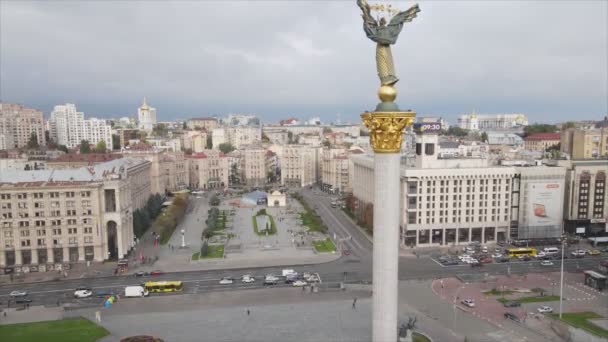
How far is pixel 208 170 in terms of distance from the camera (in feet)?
547

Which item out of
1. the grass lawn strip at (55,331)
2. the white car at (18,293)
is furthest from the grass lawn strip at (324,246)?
the white car at (18,293)

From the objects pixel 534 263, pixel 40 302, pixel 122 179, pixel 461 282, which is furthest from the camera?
pixel 122 179

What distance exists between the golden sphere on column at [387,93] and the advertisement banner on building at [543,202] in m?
67.4

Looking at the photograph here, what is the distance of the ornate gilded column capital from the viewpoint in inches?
1142

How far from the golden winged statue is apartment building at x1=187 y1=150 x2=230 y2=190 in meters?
141

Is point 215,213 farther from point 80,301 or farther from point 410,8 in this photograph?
point 410,8

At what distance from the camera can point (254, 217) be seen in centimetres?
11338

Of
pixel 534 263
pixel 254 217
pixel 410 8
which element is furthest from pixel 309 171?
pixel 410 8

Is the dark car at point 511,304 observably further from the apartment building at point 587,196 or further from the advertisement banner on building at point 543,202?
the apartment building at point 587,196

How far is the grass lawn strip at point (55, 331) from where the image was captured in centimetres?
4712

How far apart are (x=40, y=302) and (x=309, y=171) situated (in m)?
123

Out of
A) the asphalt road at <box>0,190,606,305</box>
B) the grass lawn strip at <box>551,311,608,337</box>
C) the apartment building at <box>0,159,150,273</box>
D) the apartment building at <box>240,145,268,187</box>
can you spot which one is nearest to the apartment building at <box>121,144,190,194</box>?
the apartment building at <box>240,145,268,187</box>

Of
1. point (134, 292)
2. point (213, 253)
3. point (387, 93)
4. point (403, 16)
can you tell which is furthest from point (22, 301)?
point (403, 16)

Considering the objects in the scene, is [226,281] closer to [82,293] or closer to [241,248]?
[82,293]
